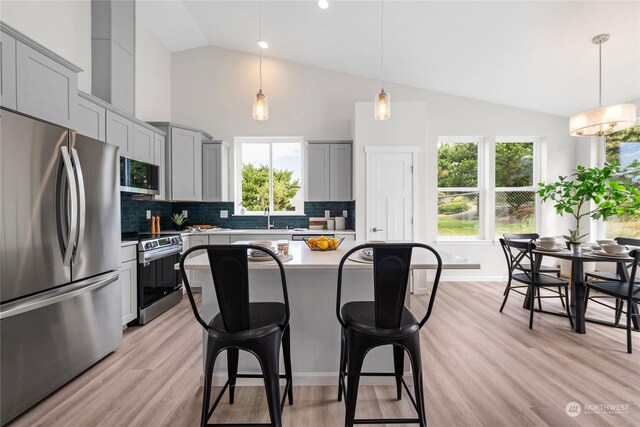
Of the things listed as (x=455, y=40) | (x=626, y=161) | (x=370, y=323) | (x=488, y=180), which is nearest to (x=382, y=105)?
(x=370, y=323)

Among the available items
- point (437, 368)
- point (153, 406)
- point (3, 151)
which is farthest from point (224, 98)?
point (437, 368)

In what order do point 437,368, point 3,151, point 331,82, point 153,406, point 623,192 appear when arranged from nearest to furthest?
point 3,151 < point 153,406 < point 437,368 < point 623,192 < point 331,82

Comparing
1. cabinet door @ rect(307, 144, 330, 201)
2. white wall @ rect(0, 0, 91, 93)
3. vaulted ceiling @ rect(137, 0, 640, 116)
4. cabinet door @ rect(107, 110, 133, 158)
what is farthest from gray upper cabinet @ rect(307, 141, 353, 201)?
white wall @ rect(0, 0, 91, 93)

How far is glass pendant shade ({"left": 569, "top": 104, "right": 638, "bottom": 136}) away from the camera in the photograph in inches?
110

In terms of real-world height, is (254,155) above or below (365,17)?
below

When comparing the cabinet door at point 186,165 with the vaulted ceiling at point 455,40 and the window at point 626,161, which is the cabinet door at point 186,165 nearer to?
the vaulted ceiling at point 455,40

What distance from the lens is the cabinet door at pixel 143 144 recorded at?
3488 millimetres

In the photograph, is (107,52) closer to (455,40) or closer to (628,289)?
(455,40)

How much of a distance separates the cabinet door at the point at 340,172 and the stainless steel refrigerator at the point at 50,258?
299 cm

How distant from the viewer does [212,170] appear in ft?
15.1

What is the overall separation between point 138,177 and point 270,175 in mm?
2098

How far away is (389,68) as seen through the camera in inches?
175

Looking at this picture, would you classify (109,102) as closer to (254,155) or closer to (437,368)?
(254,155)

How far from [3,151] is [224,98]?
372 cm
